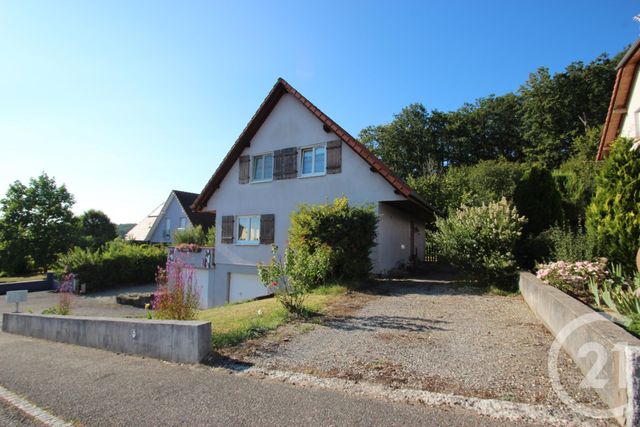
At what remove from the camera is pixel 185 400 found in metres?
3.86

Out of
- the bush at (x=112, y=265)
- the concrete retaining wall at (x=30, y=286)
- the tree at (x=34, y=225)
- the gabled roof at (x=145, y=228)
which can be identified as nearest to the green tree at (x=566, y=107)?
the bush at (x=112, y=265)

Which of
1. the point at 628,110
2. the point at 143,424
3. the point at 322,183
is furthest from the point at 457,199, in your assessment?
the point at 143,424

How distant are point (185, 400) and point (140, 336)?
2391 millimetres

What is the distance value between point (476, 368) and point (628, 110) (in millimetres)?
13194

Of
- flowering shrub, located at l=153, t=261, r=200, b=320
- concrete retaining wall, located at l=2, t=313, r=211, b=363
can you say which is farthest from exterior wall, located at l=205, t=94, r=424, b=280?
concrete retaining wall, located at l=2, t=313, r=211, b=363

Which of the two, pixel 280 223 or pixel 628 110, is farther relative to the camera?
pixel 280 223

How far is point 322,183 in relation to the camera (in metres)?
13.9

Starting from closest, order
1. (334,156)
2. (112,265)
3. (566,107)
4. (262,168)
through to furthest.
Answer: (334,156), (262,168), (112,265), (566,107)

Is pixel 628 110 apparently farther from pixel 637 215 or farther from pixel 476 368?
pixel 476 368

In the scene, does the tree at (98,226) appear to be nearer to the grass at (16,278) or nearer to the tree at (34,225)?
the tree at (34,225)

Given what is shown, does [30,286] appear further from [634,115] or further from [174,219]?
[634,115]

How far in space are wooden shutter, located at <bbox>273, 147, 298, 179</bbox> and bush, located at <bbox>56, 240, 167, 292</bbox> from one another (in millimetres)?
12246

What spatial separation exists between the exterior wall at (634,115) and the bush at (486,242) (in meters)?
6.20

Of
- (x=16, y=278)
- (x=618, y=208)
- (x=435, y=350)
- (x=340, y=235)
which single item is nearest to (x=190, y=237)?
(x=16, y=278)
